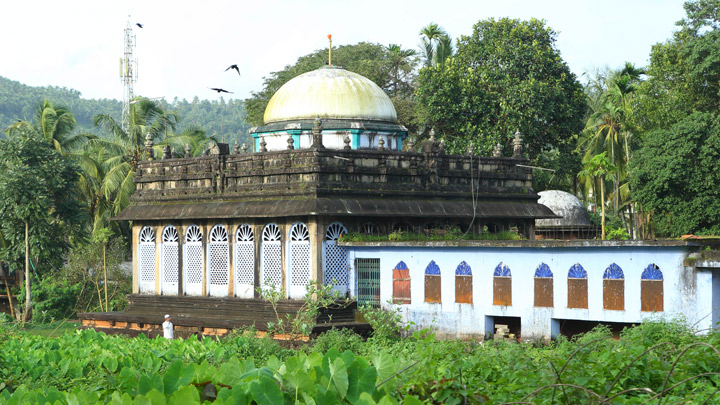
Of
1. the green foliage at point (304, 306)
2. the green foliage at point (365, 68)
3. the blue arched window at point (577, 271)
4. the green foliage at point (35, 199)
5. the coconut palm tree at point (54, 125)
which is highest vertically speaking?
the green foliage at point (365, 68)

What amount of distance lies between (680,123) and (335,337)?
2152 cm

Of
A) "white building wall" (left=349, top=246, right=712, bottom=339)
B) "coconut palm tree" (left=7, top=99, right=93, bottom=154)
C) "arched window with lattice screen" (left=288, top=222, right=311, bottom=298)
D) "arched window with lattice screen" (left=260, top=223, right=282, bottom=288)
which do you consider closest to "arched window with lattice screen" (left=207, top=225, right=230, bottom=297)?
"arched window with lattice screen" (left=260, top=223, right=282, bottom=288)

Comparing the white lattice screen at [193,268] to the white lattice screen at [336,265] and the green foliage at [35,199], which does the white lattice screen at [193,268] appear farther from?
the green foliage at [35,199]

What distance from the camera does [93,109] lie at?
141625 millimetres

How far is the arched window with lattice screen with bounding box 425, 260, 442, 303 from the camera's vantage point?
70.3 feet

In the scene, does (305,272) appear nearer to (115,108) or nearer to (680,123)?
(680,123)

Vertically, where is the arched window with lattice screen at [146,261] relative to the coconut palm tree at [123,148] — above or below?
below

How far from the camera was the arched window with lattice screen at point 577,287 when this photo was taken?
1892cm

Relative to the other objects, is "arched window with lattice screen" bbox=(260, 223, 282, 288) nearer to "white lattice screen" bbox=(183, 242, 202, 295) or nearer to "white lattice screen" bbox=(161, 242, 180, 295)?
"white lattice screen" bbox=(183, 242, 202, 295)

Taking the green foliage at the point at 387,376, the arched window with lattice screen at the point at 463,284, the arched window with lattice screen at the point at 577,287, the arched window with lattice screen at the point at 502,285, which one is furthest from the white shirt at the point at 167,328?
the arched window with lattice screen at the point at 577,287

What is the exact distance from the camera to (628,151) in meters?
45.4

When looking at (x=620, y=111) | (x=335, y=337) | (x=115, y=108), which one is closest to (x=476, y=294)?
(x=335, y=337)

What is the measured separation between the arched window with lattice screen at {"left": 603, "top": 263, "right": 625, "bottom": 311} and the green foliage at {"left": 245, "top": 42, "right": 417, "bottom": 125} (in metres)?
32.9

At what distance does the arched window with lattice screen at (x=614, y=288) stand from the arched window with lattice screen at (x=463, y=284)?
10.9ft
